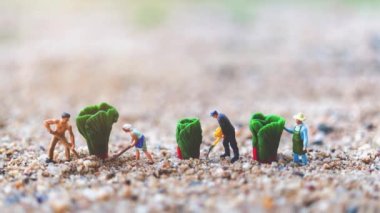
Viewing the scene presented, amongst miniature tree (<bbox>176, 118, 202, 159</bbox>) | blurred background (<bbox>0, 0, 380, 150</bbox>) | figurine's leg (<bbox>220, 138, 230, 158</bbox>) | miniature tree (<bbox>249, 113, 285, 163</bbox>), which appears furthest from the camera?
blurred background (<bbox>0, 0, 380, 150</bbox>)

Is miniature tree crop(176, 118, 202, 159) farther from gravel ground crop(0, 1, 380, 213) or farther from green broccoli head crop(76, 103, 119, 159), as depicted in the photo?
green broccoli head crop(76, 103, 119, 159)

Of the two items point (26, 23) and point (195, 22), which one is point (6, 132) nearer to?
point (195, 22)

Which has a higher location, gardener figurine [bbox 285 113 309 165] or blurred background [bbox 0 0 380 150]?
blurred background [bbox 0 0 380 150]

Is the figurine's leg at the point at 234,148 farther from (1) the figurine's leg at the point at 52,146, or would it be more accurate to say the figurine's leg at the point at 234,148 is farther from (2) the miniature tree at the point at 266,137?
(1) the figurine's leg at the point at 52,146

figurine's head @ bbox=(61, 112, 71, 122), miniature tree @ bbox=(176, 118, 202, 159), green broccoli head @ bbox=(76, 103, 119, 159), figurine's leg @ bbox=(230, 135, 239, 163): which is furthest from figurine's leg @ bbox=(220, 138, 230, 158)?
figurine's head @ bbox=(61, 112, 71, 122)

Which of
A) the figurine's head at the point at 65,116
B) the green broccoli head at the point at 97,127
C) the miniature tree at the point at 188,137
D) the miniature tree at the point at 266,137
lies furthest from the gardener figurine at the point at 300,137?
the figurine's head at the point at 65,116

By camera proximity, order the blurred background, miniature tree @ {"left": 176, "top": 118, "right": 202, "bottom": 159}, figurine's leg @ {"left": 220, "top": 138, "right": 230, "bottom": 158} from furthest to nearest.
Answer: the blurred background, figurine's leg @ {"left": 220, "top": 138, "right": 230, "bottom": 158}, miniature tree @ {"left": 176, "top": 118, "right": 202, "bottom": 159}

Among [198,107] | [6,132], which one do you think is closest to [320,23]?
[198,107]
